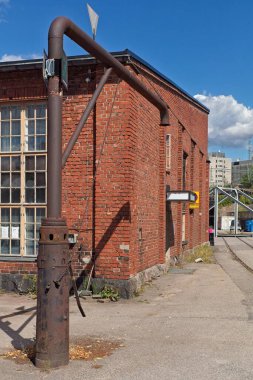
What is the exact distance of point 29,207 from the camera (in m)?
11.9

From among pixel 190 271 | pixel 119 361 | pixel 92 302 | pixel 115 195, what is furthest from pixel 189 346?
pixel 190 271

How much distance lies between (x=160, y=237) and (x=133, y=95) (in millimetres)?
5224

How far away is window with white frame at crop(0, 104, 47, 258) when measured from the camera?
11.9 metres

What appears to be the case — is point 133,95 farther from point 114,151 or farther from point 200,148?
point 200,148

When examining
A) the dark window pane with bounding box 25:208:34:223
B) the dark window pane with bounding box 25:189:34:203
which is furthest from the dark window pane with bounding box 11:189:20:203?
the dark window pane with bounding box 25:208:34:223

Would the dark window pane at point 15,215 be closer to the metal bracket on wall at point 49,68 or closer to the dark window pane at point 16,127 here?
the dark window pane at point 16,127

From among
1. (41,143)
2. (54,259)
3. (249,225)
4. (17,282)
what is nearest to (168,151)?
(41,143)

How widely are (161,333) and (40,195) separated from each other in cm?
534

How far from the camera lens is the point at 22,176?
12047 mm

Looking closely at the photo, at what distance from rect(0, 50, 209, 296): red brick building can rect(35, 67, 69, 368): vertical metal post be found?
4990 mm

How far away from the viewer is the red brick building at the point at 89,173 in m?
11.0

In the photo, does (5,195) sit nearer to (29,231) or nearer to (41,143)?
(29,231)

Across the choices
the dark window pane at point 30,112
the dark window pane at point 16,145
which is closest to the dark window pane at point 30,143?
the dark window pane at point 16,145

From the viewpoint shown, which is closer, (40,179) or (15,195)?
(40,179)
